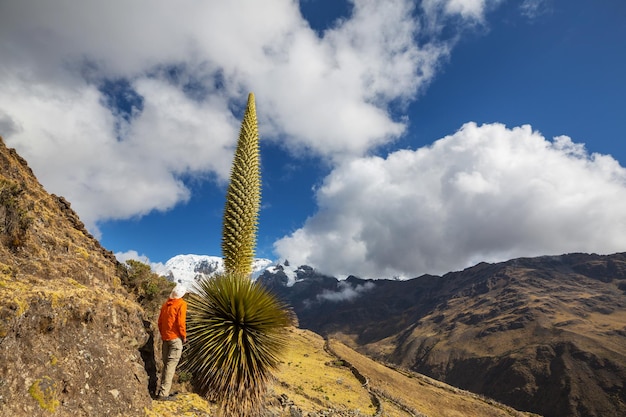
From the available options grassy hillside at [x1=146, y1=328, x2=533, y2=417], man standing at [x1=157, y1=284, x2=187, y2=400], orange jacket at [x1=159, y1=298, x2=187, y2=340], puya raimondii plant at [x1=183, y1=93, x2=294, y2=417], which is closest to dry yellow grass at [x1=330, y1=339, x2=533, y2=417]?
grassy hillside at [x1=146, y1=328, x2=533, y2=417]

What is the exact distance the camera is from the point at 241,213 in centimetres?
859

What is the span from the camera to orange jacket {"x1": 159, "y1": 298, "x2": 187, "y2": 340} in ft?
23.6

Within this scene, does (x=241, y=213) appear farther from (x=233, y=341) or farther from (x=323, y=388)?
(x=323, y=388)

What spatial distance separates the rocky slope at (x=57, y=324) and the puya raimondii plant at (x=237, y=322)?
1302mm

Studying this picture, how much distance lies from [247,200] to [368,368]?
5470 cm

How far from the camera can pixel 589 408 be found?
431 feet

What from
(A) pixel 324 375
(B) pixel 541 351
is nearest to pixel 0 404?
(A) pixel 324 375

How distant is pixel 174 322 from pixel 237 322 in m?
1.41

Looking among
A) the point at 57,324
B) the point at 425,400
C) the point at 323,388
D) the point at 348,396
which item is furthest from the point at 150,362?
the point at 425,400

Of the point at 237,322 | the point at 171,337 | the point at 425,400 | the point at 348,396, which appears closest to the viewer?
the point at 171,337

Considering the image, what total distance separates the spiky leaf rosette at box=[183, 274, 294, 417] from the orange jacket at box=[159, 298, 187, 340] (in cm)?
56

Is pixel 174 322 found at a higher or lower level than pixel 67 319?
higher

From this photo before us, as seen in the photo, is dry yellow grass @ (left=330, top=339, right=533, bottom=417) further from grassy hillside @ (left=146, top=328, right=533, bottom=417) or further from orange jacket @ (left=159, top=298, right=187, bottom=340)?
orange jacket @ (left=159, top=298, right=187, bottom=340)

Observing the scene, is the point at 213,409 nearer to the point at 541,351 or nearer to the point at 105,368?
the point at 105,368
